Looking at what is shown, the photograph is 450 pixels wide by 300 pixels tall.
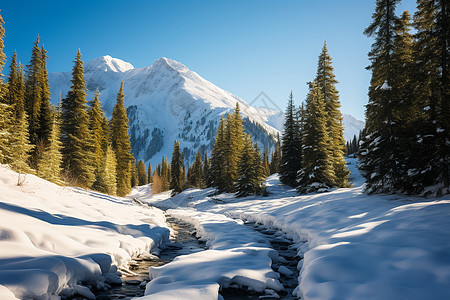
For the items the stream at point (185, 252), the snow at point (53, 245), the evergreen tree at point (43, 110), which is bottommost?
the stream at point (185, 252)

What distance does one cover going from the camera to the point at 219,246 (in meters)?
9.32

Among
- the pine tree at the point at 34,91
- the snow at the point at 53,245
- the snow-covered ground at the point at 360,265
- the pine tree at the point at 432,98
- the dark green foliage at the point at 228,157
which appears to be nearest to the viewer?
the snow-covered ground at the point at 360,265

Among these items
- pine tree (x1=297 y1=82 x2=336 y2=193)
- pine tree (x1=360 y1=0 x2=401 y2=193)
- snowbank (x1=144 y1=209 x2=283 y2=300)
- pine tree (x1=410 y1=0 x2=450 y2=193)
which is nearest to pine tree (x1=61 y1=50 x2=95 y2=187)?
pine tree (x1=297 y1=82 x2=336 y2=193)

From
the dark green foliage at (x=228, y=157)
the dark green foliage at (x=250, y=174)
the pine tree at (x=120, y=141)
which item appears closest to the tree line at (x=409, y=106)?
the dark green foliage at (x=250, y=174)

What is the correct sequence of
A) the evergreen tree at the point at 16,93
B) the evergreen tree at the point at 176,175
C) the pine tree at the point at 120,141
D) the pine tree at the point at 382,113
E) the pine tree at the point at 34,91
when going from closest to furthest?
the pine tree at the point at 382,113, the evergreen tree at the point at 16,93, the pine tree at the point at 34,91, the pine tree at the point at 120,141, the evergreen tree at the point at 176,175

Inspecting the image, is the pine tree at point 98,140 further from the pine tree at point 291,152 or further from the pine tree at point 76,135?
the pine tree at point 291,152

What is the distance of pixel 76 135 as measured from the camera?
92.2ft

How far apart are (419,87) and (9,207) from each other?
1776 centimetres

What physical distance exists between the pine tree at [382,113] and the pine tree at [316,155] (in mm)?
7374

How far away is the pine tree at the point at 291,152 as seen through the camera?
104ft

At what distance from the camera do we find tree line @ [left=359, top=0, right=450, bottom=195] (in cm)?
1141

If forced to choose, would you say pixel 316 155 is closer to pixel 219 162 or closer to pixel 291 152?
pixel 291 152

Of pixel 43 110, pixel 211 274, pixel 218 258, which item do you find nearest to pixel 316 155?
pixel 218 258

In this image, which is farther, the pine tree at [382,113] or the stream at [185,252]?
the pine tree at [382,113]
